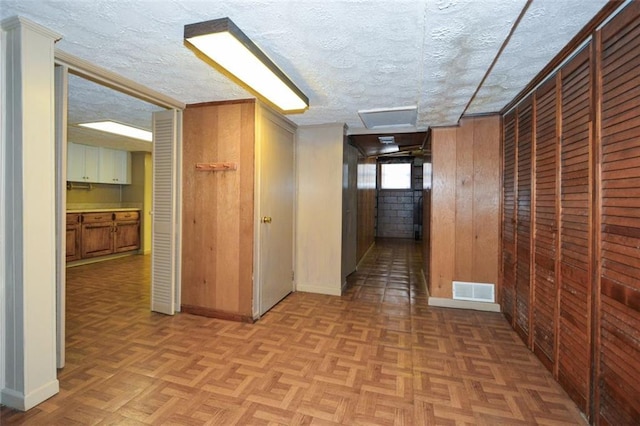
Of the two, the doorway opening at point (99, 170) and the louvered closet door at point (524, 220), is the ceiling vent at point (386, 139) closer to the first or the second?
the louvered closet door at point (524, 220)

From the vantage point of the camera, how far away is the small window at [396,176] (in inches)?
380

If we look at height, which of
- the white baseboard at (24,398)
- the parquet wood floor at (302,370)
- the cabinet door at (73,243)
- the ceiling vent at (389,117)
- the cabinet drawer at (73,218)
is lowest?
the parquet wood floor at (302,370)

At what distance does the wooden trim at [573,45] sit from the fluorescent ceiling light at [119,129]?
15.9 feet

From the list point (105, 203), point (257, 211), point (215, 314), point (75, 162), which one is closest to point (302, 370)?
point (215, 314)

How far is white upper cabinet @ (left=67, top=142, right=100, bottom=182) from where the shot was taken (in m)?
5.77

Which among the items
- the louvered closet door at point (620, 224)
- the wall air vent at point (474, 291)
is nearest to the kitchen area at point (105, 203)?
the wall air vent at point (474, 291)

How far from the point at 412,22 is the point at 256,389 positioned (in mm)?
2421

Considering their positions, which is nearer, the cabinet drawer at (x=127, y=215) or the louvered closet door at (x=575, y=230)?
the louvered closet door at (x=575, y=230)

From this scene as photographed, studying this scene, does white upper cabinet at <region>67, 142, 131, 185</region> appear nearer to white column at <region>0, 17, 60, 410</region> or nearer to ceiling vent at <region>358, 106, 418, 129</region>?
white column at <region>0, 17, 60, 410</region>

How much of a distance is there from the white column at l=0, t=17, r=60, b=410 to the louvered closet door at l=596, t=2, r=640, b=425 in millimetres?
3105

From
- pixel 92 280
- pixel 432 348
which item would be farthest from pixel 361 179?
pixel 92 280

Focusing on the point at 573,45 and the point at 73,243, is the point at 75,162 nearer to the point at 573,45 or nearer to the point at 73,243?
the point at 73,243

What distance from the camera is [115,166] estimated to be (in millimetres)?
6602

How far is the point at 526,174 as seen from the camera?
2.63 m
